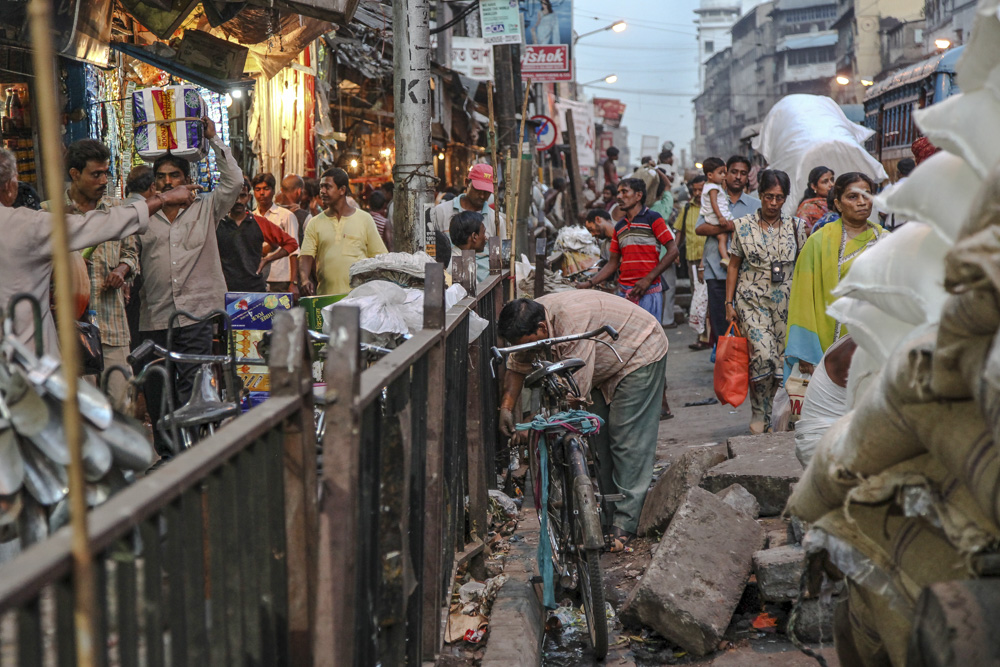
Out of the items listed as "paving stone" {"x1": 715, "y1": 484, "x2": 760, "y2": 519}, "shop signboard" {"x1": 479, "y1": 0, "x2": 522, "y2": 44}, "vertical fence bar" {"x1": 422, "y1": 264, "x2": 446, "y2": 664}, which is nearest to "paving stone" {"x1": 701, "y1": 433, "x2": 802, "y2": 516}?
"paving stone" {"x1": 715, "y1": 484, "x2": 760, "y2": 519}

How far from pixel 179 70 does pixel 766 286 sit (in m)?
5.48

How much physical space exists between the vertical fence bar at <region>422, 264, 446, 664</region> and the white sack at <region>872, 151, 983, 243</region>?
1595 mm

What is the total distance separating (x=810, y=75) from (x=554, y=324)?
239ft

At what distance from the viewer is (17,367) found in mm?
1925

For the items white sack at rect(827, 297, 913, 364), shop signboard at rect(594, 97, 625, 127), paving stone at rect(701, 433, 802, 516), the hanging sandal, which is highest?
shop signboard at rect(594, 97, 625, 127)

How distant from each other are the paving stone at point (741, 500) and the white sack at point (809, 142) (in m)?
8.43

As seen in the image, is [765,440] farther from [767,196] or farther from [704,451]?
[767,196]

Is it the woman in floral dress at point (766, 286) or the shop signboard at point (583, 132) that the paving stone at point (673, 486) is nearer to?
the woman in floral dress at point (766, 286)

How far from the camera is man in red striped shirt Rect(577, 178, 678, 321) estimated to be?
8594mm

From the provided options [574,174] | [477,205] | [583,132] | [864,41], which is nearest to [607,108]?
[864,41]

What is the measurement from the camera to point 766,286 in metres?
7.30

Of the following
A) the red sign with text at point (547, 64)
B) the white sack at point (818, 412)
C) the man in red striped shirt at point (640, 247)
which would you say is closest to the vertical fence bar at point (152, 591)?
the white sack at point (818, 412)

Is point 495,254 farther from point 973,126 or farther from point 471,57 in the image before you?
point 471,57

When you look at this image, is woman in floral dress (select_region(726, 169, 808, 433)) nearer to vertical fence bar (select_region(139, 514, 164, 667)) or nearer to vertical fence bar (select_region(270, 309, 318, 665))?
vertical fence bar (select_region(270, 309, 318, 665))
